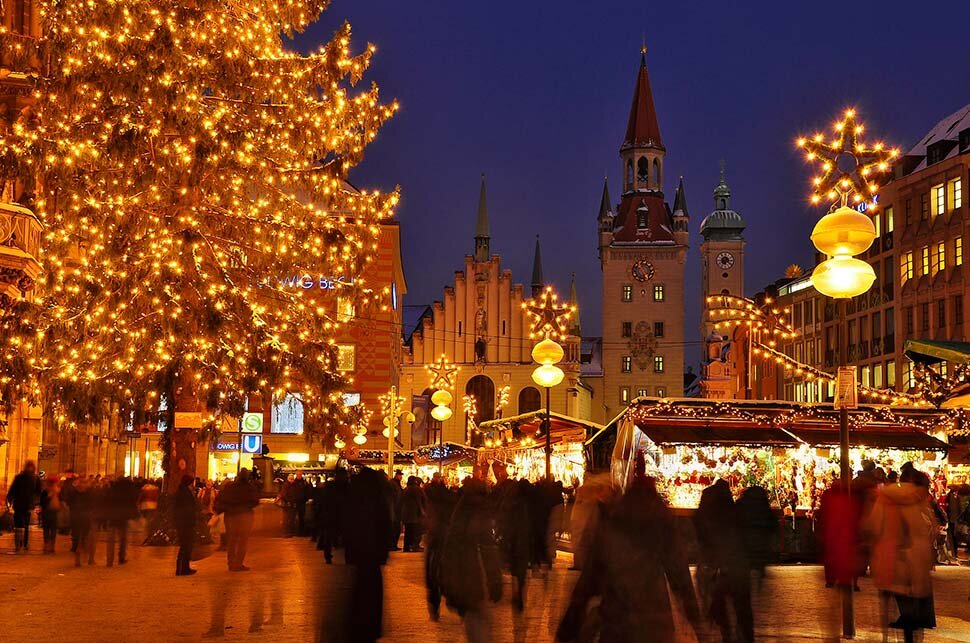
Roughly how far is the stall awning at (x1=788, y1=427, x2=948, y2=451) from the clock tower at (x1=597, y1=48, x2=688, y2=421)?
80.0m

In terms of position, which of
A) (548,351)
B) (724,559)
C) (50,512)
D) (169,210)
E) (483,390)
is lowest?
(50,512)

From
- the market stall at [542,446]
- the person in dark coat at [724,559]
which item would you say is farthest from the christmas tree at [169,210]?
the person in dark coat at [724,559]

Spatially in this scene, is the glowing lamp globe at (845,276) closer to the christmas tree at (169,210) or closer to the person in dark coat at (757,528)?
the person in dark coat at (757,528)

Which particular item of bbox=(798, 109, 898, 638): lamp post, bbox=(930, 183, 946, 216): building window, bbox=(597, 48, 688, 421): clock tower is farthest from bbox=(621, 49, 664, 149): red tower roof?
bbox=(798, 109, 898, 638): lamp post

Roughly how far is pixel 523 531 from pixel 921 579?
5.34 m

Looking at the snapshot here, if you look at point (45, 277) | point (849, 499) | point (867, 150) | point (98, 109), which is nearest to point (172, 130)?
point (98, 109)

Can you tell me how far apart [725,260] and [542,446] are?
130 metres

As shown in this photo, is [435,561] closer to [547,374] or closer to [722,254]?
[547,374]

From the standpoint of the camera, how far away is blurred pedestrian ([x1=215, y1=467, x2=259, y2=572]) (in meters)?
15.4

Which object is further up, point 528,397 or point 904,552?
point 528,397

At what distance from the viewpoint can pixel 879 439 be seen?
2358 centimetres

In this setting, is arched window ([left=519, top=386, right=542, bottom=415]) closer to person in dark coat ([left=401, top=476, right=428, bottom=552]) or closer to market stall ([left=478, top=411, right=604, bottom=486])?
market stall ([left=478, top=411, right=604, bottom=486])

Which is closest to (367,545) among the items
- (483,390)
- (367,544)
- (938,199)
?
(367,544)

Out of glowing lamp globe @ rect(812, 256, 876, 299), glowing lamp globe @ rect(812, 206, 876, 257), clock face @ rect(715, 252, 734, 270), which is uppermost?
clock face @ rect(715, 252, 734, 270)
